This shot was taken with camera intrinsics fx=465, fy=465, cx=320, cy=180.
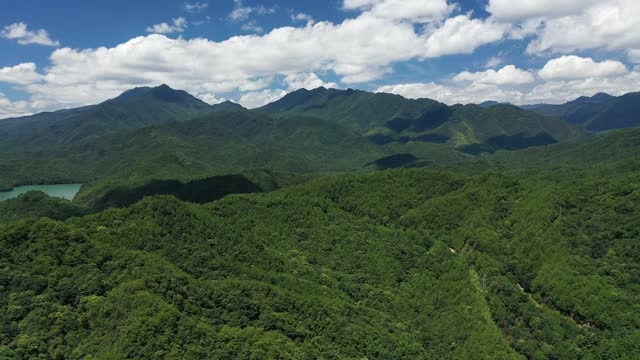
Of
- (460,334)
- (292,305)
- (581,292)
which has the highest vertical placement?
(292,305)

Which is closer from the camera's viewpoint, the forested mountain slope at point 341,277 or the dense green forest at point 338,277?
the dense green forest at point 338,277

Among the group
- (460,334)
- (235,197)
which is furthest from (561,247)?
(235,197)

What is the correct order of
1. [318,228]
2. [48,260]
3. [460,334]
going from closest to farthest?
[48,260], [460,334], [318,228]

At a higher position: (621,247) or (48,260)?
(48,260)

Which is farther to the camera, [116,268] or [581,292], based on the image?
[581,292]

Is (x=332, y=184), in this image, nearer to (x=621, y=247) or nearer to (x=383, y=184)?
(x=383, y=184)

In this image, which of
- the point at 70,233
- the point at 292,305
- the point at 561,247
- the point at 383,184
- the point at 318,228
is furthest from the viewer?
the point at 383,184

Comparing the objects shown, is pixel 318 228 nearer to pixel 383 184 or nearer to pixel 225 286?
pixel 383 184

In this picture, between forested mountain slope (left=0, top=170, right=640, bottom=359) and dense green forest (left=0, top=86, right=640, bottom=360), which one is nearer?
dense green forest (left=0, top=86, right=640, bottom=360)

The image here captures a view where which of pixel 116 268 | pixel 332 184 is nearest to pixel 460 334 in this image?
pixel 116 268
